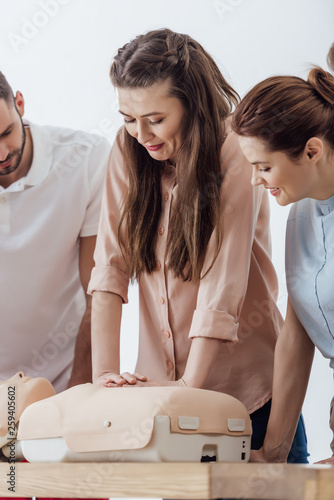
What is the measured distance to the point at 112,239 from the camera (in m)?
1.48

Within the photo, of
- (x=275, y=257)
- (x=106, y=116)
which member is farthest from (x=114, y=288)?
(x=106, y=116)

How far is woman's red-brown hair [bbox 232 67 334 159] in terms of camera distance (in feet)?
3.74

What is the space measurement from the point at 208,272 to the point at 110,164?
381 millimetres

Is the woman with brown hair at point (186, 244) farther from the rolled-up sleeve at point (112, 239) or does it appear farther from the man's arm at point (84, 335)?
the man's arm at point (84, 335)

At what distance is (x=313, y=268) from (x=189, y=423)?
40 centimetres

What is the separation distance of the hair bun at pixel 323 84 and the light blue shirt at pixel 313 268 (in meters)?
0.17

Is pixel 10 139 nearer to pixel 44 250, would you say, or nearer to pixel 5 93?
pixel 5 93

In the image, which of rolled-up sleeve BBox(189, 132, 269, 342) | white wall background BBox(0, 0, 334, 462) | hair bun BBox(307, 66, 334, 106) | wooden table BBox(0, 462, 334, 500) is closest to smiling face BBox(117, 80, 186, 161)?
rolled-up sleeve BBox(189, 132, 269, 342)

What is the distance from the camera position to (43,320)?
5.81 feet

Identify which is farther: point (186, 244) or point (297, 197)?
point (186, 244)

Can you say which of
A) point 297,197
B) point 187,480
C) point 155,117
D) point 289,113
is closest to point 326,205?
point 297,197

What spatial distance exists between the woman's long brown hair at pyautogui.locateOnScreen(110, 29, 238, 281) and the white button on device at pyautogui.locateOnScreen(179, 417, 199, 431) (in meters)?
0.37

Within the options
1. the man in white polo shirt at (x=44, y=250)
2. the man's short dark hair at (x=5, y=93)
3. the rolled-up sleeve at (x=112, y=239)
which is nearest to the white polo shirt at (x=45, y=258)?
the man in white polo shirt at (x=44, y=250)

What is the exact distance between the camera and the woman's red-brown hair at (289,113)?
114 centimetres
